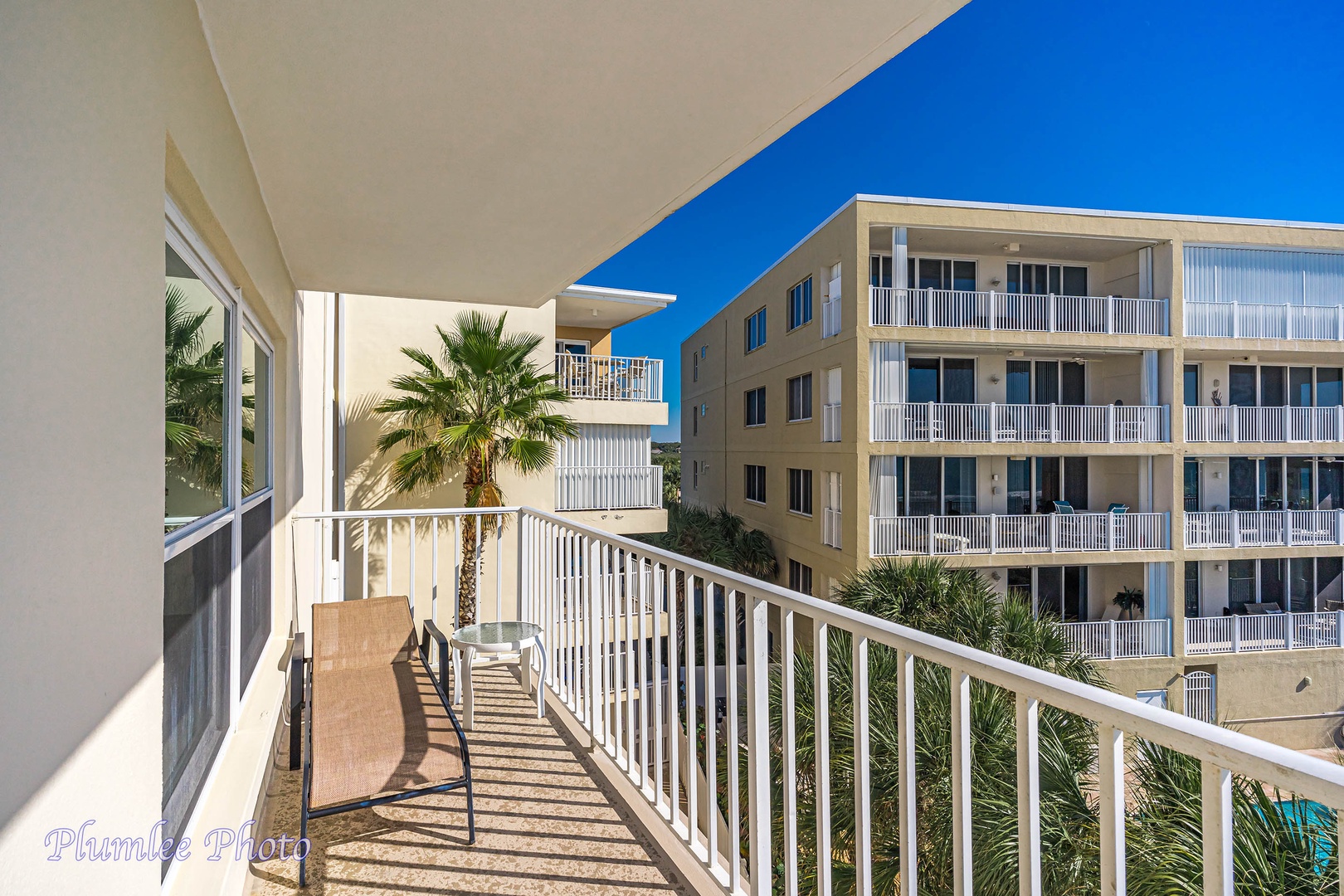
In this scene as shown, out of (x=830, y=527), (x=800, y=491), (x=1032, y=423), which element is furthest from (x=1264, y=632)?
(x=800, y=491)

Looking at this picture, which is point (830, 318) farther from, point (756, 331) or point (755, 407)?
point (755, 407)

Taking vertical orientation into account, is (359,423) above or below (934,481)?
above

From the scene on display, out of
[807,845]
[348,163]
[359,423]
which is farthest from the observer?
[359,423]

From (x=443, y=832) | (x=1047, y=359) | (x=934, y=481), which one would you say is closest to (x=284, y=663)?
(x=443, y=832)

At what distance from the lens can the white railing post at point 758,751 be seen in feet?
5.44

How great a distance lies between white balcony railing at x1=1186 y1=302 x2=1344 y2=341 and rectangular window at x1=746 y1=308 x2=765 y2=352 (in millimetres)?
8417

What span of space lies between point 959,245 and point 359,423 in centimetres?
1084

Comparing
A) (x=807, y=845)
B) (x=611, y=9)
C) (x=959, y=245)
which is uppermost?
(x=959, y=245)

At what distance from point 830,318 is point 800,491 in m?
3.72

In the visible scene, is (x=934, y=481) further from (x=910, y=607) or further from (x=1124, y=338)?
(x=910, y=607)

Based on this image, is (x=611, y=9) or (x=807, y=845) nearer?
(x=611, y=9)

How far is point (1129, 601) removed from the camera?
1214 cm

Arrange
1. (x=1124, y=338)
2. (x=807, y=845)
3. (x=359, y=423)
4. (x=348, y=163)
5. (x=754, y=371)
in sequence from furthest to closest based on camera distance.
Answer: (x=754, y=371) → (x=1124, y=338) → (x=359, y=423) → (x=807, y=845) → (x=348, y=163)

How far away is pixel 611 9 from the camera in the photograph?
A: 1.44 m
